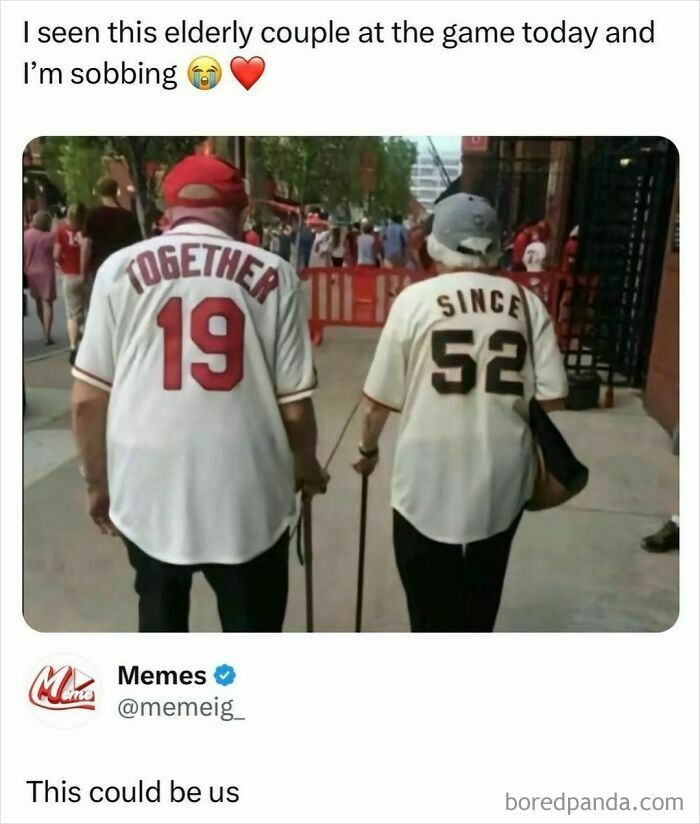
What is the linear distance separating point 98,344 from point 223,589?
57 cm

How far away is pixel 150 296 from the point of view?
144 cm

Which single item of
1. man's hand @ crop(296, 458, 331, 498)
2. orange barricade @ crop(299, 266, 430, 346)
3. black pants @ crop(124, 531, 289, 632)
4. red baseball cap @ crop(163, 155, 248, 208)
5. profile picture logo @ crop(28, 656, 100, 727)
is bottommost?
profile picture logo @ crop(28, 656, 100, 727)

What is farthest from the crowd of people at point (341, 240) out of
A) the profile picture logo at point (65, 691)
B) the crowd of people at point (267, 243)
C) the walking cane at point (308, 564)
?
the profile picture logo at point (65, 691)

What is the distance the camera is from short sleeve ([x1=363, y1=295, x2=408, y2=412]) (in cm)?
147

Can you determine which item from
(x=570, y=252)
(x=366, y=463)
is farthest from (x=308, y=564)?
(x=570, y=252)

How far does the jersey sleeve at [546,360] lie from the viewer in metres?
1.50

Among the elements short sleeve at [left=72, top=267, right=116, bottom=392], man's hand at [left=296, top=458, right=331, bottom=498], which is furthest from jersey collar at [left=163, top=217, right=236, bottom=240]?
man's hand at [left=296, top=458, right=331, bottom=498]

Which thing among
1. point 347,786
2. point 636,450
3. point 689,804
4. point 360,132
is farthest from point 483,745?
point 360,132

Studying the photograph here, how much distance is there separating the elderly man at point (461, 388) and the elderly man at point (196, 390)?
0.58ft

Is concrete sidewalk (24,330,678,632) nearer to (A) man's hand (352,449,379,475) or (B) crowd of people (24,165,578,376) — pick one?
(A) man's hand (352,449,379,475)

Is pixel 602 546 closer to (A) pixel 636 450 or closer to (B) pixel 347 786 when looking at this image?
(A) pixel 636 450

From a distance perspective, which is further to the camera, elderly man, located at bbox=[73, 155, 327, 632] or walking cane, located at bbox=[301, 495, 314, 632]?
walking cane, located at bbox=[301, 495, 314, 632]

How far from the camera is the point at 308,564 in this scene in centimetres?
157

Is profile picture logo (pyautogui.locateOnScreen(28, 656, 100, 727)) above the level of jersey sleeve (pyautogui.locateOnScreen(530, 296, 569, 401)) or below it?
below
